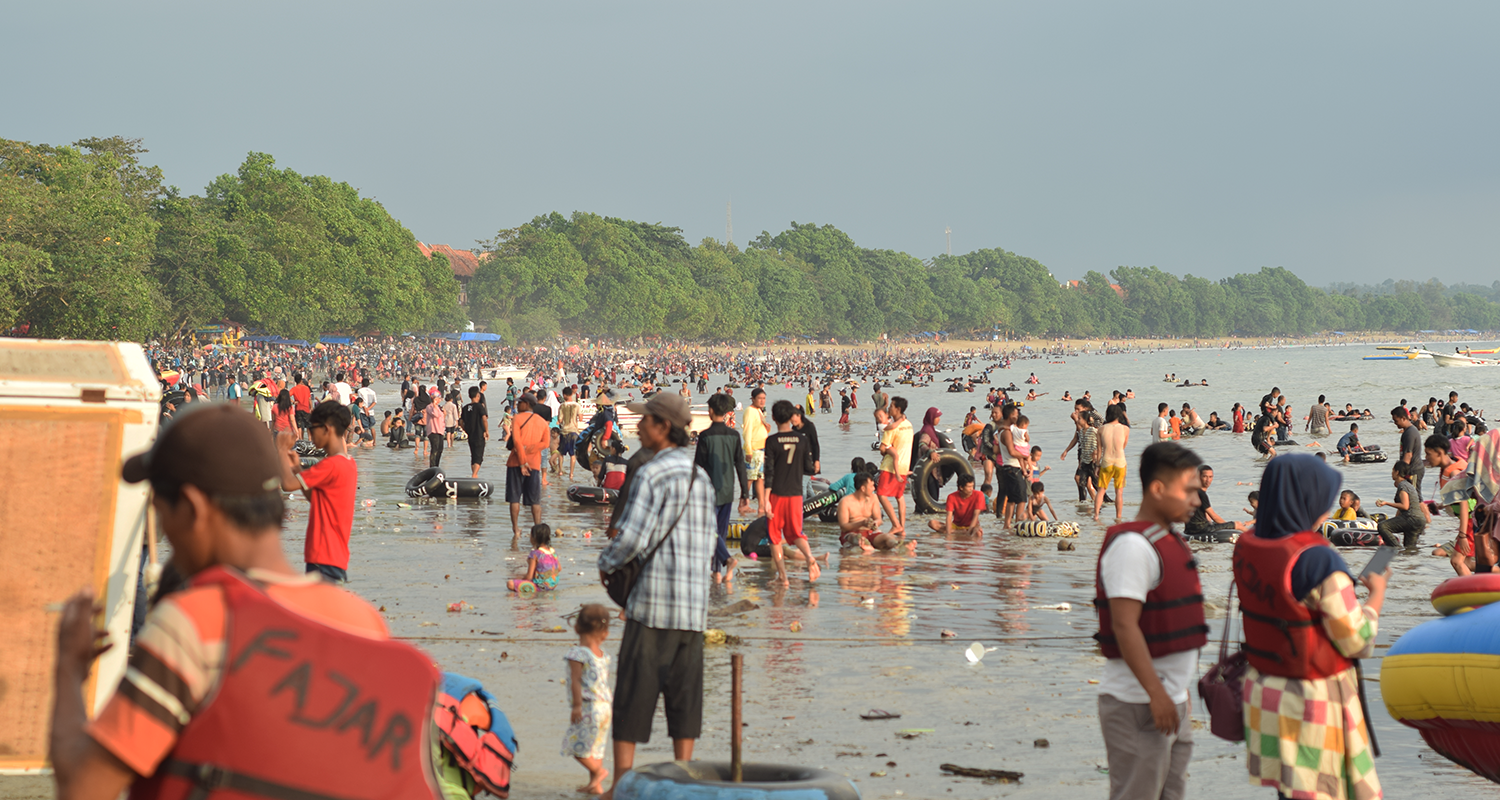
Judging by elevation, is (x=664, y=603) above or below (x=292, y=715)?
below

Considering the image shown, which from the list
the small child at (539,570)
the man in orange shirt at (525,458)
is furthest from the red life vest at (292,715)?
the man in orange shirt at (525,458)

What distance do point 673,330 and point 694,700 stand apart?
132 metres

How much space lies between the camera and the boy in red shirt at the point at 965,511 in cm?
1505

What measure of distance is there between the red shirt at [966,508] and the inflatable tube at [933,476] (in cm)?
172

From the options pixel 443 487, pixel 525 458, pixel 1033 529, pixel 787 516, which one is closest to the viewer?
pixel 787 516

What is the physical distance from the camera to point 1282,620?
13.1 feet

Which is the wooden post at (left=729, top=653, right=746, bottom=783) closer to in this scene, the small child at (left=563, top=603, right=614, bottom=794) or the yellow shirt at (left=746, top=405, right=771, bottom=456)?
the small child at (left=563, top=603, right=614, bottom=794)

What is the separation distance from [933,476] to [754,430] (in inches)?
162

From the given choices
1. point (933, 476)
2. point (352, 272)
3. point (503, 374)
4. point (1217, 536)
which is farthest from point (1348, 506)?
point (352, 272)

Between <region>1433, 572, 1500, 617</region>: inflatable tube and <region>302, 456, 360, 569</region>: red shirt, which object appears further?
<region>302, 456, 360, 569</region>: red shirt

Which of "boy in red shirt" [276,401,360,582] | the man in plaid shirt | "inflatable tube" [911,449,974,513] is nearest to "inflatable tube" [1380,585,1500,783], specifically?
the man in plaid shirt

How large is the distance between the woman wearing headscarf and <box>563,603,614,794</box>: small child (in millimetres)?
2809

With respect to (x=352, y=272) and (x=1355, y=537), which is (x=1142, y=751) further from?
(x=352, y=272)

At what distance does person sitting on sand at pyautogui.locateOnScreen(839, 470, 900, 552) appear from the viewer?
1350 cm
